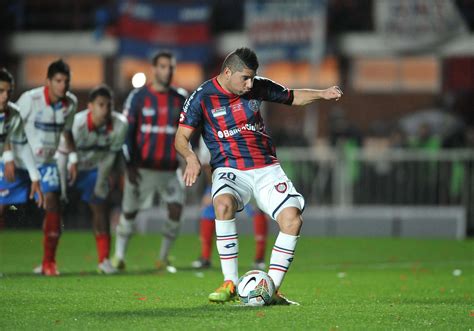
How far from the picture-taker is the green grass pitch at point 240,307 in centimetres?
822

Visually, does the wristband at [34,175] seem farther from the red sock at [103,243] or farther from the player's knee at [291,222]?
the player's knee at [291,222]

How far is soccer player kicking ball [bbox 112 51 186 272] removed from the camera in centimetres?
1400

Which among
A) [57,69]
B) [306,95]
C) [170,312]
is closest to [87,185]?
[57,69]

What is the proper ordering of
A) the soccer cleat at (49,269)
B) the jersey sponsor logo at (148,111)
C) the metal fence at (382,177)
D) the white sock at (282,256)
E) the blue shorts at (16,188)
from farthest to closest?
the metal fence at (382,177) → the jersey sponsor logo at (148,111) → the soccer cleat at (49,269) → the blue shorts at (16,188) → the white sock at (282,256)

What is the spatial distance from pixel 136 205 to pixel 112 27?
1945 cm

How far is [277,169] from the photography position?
32.7 ft

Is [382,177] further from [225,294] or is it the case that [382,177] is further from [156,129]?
[225,294]

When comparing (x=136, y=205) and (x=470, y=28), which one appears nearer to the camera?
(x=136, y=205)

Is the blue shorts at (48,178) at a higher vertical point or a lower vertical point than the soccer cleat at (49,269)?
higher

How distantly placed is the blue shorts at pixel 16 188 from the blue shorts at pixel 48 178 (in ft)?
0.53

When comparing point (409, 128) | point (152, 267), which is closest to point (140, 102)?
point (152, 267)

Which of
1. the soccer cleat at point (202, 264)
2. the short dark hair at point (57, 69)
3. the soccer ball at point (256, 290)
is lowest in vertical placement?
the soccer cleat at point (202, 264)

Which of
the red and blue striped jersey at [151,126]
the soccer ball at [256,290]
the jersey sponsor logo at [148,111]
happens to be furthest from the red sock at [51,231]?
the soccer ball at [256,290]

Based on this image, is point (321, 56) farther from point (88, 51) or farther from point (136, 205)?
point (136, 205)
